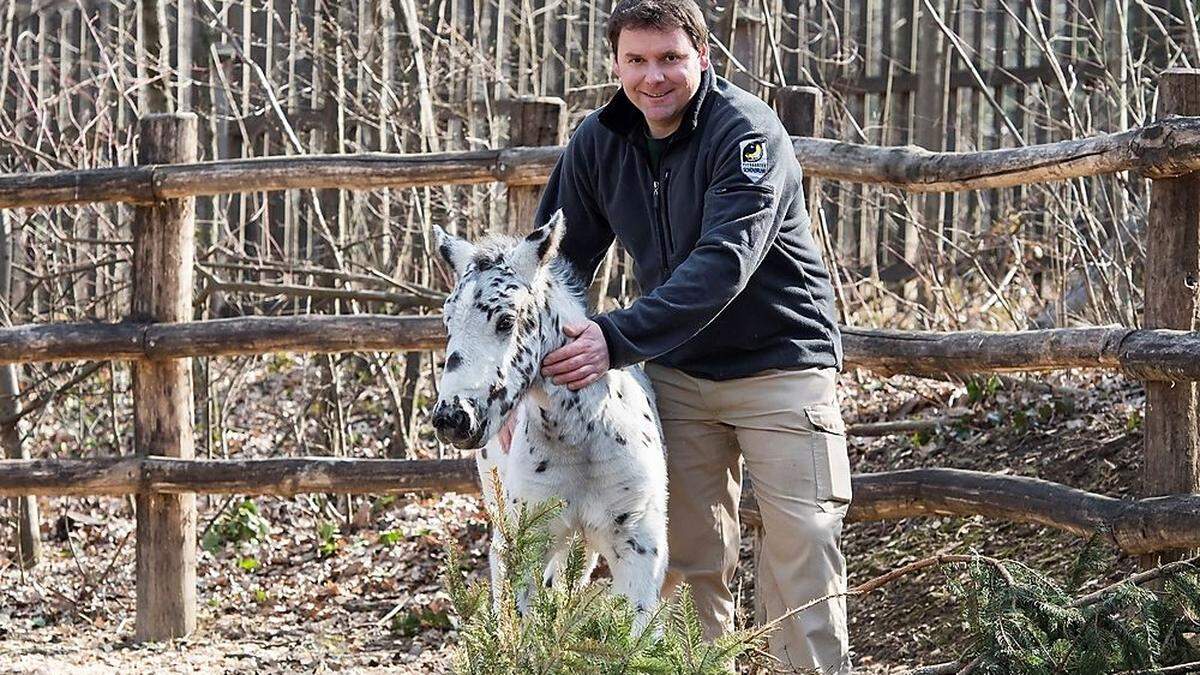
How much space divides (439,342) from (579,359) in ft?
6.37

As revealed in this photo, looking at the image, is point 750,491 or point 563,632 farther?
point 750,491

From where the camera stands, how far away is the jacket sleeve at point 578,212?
3855 mm

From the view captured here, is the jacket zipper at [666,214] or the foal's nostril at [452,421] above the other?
the jacket zipper at [666,214]

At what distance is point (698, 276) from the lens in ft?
10.6

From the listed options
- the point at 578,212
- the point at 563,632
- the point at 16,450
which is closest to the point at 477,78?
the point at 16,450

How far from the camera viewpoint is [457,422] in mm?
3023

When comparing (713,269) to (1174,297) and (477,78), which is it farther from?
(477,78)

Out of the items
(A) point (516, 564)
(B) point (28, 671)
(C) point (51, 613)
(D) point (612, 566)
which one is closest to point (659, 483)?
(D) point (612, 566)

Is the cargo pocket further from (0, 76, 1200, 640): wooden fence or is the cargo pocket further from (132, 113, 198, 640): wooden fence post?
(132, 113, 198, 640): wooden fence post


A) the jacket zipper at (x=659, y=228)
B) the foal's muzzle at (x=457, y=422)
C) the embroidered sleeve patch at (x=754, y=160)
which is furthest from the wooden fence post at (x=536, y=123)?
the foal's muzzle at (x=457, y=422)

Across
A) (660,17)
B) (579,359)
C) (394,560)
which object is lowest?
(394,560)

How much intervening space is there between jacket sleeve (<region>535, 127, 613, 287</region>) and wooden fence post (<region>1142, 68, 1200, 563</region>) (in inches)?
60.1

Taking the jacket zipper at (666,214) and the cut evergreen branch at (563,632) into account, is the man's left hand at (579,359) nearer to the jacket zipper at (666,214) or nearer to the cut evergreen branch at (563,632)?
the jacket zipper at (666,214)

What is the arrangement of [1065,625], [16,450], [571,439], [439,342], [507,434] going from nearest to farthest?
[1065,625] < [571,439] < [507,434] < [439,342] < [16,450]
